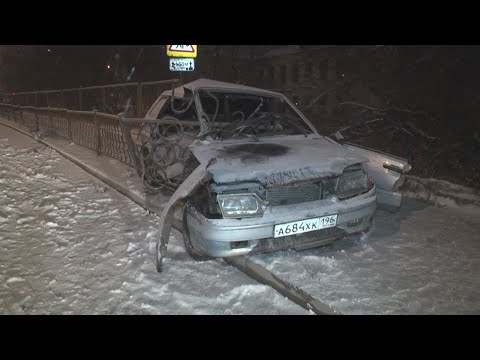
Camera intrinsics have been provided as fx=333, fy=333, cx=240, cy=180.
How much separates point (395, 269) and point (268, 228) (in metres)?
1.29

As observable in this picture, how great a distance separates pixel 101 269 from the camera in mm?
3146

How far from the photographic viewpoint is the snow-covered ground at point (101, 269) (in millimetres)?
2594

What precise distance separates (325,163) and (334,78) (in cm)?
958

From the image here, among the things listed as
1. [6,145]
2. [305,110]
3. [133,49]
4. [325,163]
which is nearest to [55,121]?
[6,145]

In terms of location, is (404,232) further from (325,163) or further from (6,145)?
(6,145)

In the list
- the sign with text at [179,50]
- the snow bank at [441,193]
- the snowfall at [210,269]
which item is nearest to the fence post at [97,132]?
the snowfall at [210,269]

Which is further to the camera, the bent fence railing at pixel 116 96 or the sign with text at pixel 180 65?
the sign with text at pixel 180 65

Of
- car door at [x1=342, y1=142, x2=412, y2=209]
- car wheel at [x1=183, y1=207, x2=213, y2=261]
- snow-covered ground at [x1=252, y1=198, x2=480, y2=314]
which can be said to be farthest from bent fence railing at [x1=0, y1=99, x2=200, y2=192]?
car door at [x1=342, y1=142, x2=412, y2=209]

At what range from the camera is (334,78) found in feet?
38.3

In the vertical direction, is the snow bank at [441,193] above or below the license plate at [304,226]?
below

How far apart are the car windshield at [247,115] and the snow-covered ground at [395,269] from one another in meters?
1.55

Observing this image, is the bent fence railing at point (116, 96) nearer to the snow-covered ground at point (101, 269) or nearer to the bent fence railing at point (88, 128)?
the bent fence railing at point (88, 128)

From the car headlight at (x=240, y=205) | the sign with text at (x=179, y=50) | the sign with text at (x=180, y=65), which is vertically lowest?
the car headlight at (x=240, y=205)

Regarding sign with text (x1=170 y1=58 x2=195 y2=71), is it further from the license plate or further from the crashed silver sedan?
Answer: the license plate
